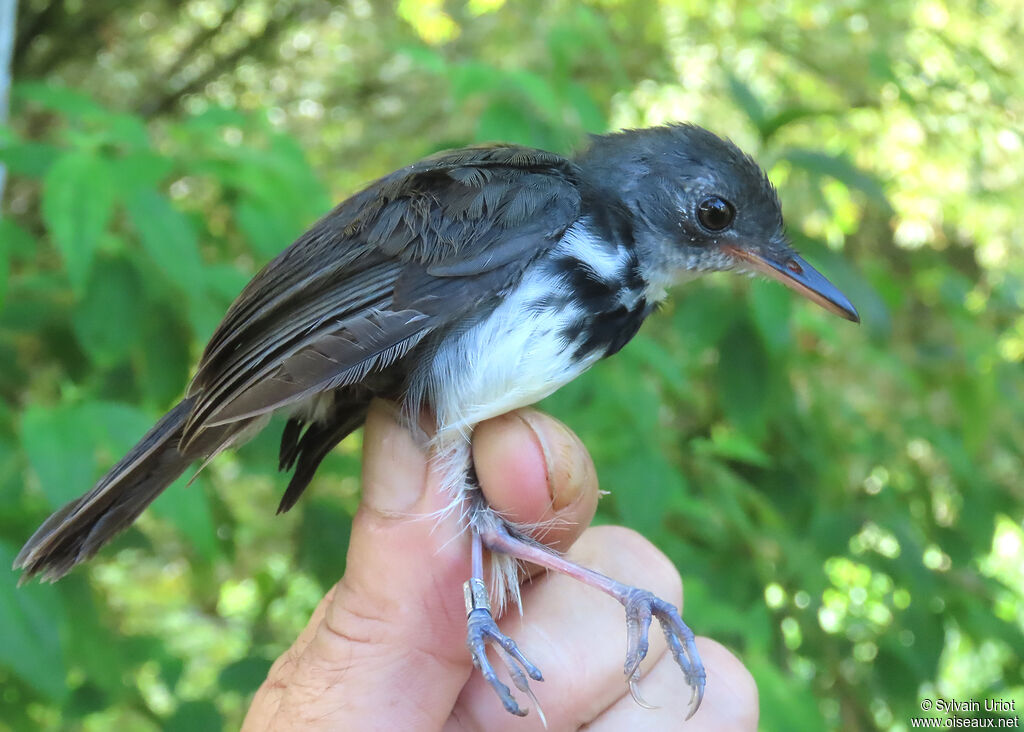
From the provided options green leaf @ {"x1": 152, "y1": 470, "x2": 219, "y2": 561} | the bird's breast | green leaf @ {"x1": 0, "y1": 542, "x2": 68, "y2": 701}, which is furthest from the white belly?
green leaf @ {"x1": 0, "y1": 542, "x2": 68, "y2": 701}

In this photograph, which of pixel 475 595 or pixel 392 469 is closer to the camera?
pixel 475 595

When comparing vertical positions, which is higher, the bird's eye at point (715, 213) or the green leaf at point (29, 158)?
the green leaf at point (29, 158)

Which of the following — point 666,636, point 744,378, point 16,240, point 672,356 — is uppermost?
point 16,240

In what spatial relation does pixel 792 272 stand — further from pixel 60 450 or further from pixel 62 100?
pixel 62 100

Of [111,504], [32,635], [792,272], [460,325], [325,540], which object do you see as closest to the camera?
Result: [32,635]

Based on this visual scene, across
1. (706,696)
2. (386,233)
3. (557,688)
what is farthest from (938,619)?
(386,233)

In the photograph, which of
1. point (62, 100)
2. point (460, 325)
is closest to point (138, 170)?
point (62, 100)

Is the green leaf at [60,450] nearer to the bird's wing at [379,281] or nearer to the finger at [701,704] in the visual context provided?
the bird's wing at [379,281]

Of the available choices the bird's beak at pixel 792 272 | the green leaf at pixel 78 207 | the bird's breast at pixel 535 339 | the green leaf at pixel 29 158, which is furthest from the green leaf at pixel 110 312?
the bird's beak at pixel 792 272
